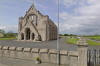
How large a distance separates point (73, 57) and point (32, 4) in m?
42.9

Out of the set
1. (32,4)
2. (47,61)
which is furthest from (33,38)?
(47,61)

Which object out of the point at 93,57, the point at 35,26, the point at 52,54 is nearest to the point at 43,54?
the point at 52,54

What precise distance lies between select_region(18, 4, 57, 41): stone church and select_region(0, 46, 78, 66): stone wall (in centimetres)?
2870

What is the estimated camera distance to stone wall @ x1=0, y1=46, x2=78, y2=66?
711 centimetres

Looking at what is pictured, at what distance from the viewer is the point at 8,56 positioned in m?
9.98

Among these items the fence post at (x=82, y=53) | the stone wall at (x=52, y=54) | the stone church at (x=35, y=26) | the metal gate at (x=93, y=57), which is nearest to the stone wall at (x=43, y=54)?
the stone wall at (x=52, y=54)

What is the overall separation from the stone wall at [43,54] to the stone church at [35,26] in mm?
28699

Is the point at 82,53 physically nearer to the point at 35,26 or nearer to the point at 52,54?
the point at 52,54

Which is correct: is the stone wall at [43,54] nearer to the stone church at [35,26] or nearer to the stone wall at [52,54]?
the stone wall at [52,54]

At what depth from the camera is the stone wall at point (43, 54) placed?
280 inches

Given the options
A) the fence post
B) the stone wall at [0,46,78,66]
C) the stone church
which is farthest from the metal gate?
the stone church

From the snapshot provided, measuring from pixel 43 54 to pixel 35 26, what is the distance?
34.8 m

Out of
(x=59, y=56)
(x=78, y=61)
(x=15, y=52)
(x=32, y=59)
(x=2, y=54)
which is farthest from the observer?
(x=2, y=54)

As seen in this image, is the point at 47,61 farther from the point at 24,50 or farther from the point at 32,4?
the point at 32,4
